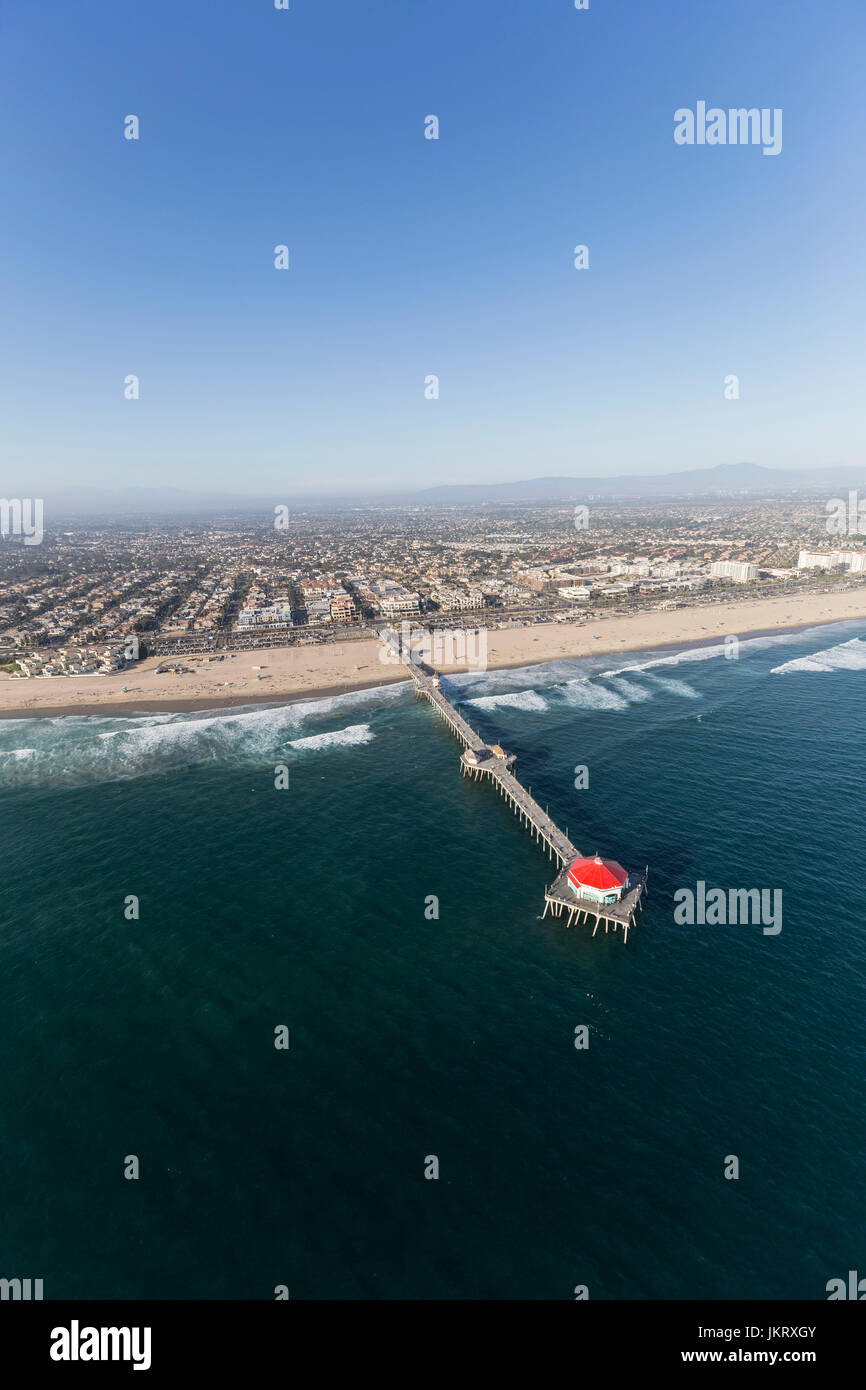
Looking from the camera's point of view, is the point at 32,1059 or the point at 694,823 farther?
the point at 694,823

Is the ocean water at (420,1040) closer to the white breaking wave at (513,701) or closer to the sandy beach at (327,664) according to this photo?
the white breaking wave at (513,701)

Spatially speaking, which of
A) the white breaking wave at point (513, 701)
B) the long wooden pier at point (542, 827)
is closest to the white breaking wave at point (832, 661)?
the white breaking wave at point (513, 701)

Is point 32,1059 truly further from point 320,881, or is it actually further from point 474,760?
point 474,760

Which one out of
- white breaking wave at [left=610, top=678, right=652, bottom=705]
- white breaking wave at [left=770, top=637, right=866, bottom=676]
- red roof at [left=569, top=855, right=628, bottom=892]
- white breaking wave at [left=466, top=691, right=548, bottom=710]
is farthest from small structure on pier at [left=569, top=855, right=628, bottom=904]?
white breaking wave at [left=770, top=637, right=866, bottom=676]

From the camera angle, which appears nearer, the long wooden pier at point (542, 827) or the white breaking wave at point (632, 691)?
the long wooden pier at point (542, 827)

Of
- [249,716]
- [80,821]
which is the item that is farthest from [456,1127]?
[249,716]

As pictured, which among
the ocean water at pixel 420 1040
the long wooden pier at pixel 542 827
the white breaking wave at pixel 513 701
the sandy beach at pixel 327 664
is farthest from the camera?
the sandy beach at pixel 327 664
